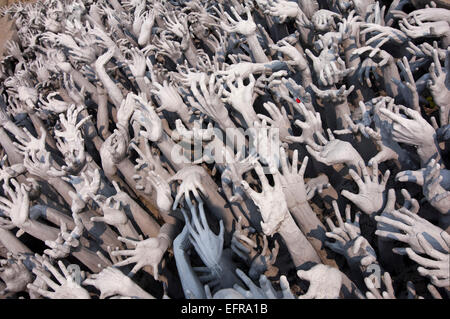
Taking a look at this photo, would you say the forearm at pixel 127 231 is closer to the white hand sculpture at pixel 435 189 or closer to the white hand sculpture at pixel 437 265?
the white hand sculpture at pixel 437 265

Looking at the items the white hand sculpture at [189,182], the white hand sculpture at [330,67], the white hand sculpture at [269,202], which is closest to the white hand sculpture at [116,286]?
the white hand sculpture at [189,182]

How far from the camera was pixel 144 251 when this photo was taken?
1830mm

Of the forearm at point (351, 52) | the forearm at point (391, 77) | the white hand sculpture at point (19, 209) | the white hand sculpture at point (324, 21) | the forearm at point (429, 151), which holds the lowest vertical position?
the white hand sculpture at point (19, 209)

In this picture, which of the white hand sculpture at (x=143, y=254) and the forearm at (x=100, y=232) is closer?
the white hand sculpture at (x=143, y=254)

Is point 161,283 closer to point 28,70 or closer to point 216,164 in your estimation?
point 216,164

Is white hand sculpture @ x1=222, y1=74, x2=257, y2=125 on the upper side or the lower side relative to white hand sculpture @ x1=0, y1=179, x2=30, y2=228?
upper

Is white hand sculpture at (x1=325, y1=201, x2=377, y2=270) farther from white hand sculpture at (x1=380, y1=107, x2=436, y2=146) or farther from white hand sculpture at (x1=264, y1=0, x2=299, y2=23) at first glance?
white hand sculpture at (x1=264, y1=0, x2=299, y2=23)

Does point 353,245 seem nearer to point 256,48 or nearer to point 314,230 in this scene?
point 314,230

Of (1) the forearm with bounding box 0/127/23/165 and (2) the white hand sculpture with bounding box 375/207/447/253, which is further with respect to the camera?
(1) the forearm with bounding box 0/127/23/165

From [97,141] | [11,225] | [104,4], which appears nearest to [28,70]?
[104,4]

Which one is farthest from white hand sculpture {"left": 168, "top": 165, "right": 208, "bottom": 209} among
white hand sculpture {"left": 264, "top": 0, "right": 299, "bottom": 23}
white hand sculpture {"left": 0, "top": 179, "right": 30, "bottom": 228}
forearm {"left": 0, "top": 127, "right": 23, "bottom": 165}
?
forearm {"left": 0, "top": 127, "right": 23, "bottom": 165}

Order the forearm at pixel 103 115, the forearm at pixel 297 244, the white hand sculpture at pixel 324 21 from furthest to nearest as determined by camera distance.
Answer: the forearm at pixel 103 115 → the white hand sculpture at pixel 324 21 → the forearm at pixel 297 244

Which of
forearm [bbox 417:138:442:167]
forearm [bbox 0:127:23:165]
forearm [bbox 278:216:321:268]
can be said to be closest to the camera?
forearm [bbox 278:216:321:268]

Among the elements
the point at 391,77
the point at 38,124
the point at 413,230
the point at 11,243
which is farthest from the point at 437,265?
the point at 38,124
